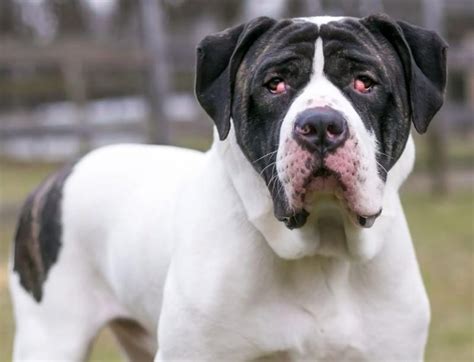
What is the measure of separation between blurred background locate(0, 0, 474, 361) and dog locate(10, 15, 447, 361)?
317cm

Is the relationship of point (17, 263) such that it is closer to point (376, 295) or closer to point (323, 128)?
point (376, 295)

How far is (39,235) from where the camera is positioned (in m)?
4.33

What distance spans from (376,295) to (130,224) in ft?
3.62

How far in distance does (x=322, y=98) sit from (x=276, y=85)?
23 centimetres

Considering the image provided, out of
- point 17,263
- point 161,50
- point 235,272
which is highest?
point 235,272

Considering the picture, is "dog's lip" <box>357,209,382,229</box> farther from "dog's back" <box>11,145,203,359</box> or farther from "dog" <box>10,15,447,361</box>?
"dog's back" <box>11,145,203,359</box>

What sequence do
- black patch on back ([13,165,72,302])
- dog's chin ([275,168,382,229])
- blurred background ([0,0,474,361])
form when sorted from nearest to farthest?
dog's chin ([275,168,382,229]) < black patch on back ([13,165,72,302]) < blurred background ([0,0,474,361])

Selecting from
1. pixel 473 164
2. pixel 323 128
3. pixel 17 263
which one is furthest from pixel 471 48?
pixel 323 128

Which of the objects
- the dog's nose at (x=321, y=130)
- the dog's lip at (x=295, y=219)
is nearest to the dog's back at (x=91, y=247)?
the dog's lip at (x=295, y=219)

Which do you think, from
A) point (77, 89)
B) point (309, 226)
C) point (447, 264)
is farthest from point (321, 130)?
point (77, 89)

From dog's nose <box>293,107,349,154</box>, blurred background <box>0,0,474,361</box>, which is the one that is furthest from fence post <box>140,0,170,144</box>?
dog's nose <box>293,107,349,154</box>

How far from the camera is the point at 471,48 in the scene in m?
14.5

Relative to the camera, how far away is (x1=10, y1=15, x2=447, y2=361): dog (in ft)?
9.66

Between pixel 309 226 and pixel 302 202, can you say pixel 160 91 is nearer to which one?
pixel 309 226
